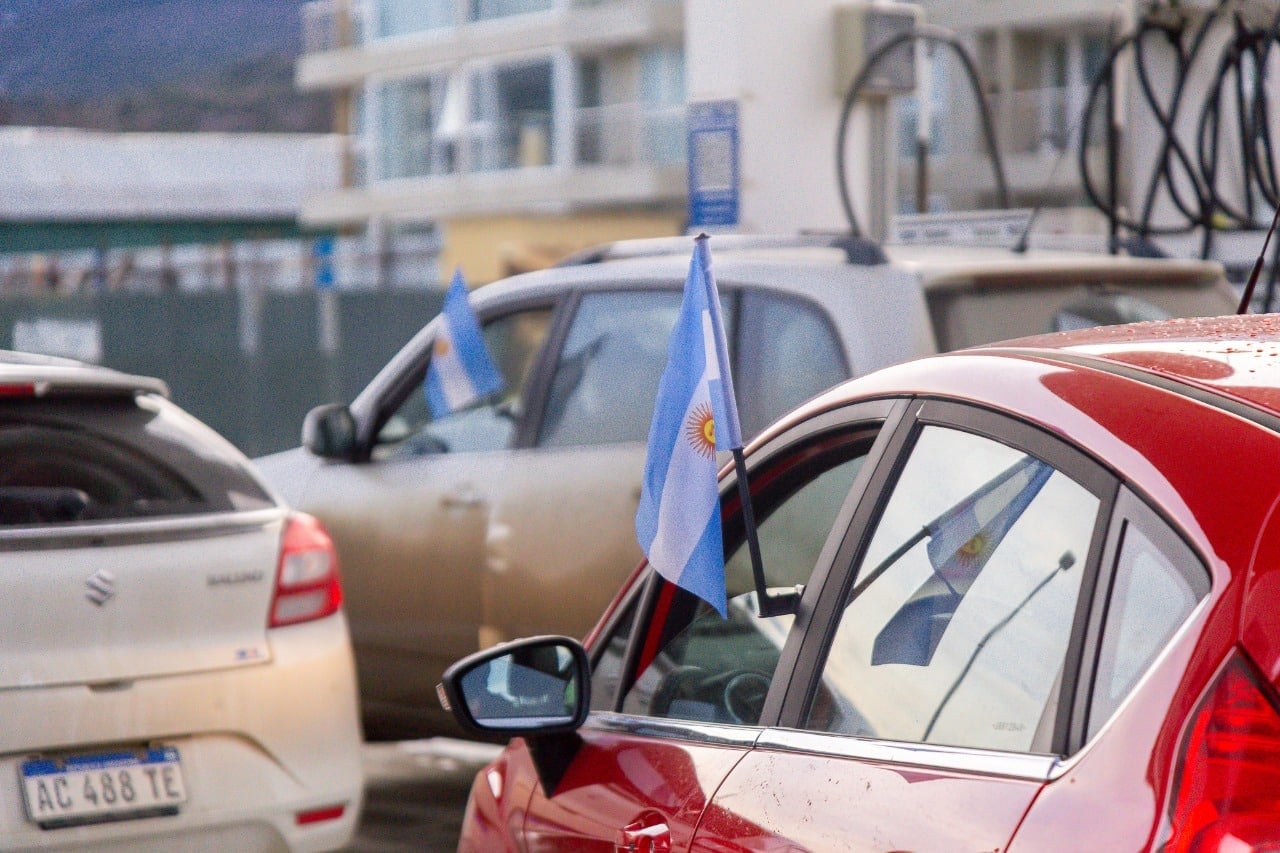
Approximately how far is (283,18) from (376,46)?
3957 cm

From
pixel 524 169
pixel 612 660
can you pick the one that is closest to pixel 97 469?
pixel 612 660

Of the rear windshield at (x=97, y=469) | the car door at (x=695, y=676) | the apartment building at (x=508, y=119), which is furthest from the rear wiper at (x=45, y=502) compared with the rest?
the apartment building at (x=508, y=119)

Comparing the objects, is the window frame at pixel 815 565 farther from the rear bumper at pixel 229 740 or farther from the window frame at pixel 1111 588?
the rear bumper at pixel 229 740

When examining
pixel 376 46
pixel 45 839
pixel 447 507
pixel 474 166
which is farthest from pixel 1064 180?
pixel 45 839

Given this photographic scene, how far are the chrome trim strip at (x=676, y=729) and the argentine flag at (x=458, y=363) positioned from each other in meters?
3.23

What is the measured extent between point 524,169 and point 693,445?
124 feet

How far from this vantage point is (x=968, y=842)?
6.02 feet

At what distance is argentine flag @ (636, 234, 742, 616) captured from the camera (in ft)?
8.00

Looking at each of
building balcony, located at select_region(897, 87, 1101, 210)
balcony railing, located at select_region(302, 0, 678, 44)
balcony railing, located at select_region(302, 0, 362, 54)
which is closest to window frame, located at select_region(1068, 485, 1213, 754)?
building balcony, located at select_region(897, 87, 1101, 210)

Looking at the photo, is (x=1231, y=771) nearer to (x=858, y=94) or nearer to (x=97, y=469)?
(x=97, y=469)

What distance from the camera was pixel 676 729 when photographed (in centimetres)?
265

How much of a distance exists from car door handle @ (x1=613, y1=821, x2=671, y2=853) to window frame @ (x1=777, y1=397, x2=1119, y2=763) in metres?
0.21

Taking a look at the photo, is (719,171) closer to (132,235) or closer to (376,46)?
(376,46)

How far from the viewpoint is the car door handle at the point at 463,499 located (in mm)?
6004
